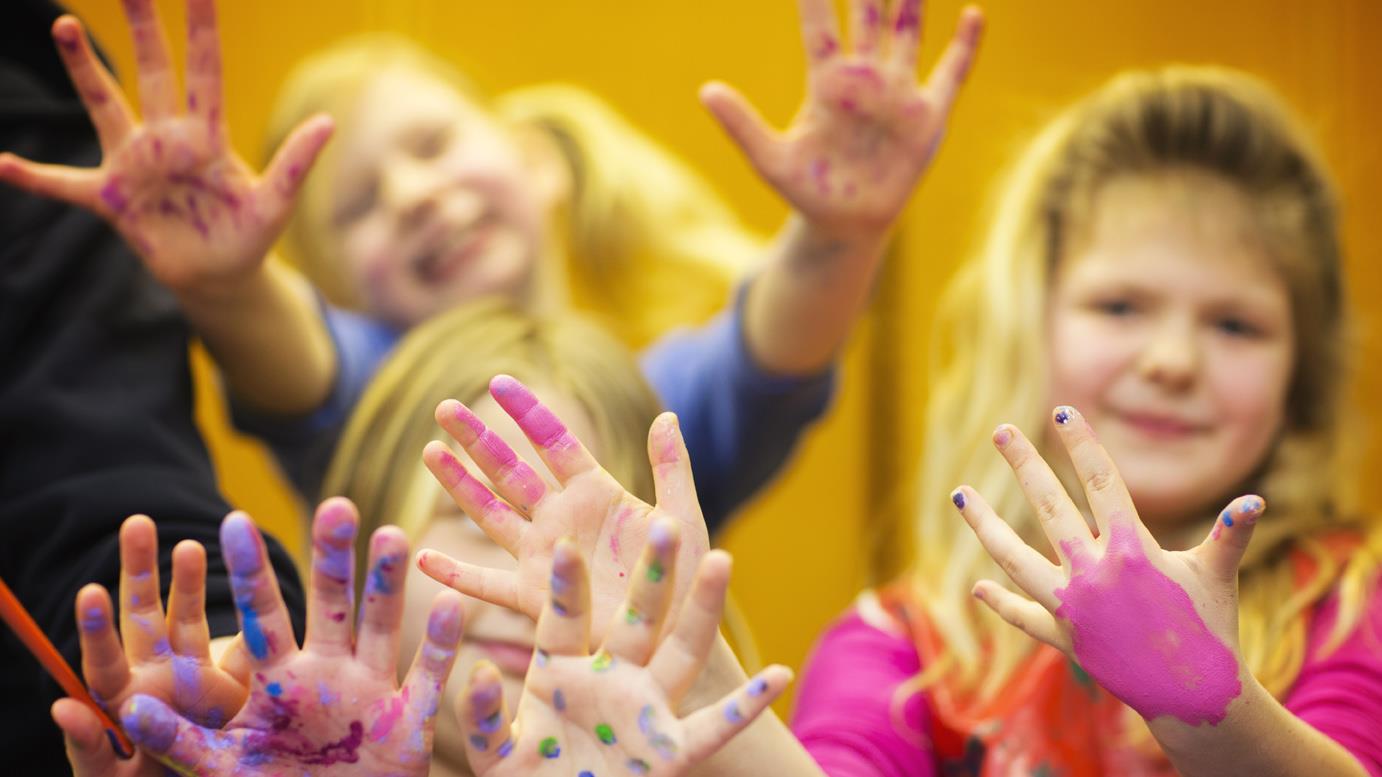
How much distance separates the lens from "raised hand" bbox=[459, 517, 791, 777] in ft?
2.15

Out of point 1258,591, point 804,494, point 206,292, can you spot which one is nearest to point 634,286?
point 804,494

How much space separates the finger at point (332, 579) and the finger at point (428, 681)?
0.04m

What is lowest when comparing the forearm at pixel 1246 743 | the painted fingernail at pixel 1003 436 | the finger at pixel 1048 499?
the forearm at pixel 1246 743

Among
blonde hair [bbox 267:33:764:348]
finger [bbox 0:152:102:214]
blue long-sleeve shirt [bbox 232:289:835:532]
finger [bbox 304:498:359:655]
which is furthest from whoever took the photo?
blonde hair [bbox 267:33:764:348]

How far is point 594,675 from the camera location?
2.24 ft

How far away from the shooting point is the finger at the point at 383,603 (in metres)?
0.65

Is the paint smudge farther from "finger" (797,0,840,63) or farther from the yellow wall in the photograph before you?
the yellow wall

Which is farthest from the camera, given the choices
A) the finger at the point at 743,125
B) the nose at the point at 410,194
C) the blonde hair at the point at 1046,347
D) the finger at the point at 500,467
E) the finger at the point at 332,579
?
the nose at the point at 410,194

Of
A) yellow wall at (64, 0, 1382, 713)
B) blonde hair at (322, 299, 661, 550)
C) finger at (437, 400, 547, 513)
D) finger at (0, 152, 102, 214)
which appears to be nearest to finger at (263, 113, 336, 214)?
finger at (0, 152, 102, 214)

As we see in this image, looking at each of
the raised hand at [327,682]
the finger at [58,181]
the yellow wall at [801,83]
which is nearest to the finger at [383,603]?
the raised hand at [327,682]

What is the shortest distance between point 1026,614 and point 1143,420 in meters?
0.43

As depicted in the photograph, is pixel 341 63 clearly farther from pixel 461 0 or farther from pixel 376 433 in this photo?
pixel 376 433

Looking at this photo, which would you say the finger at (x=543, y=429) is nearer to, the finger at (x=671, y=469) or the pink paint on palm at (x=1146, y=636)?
the finger at (x=671, y=469)

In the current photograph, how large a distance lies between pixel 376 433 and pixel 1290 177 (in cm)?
91
